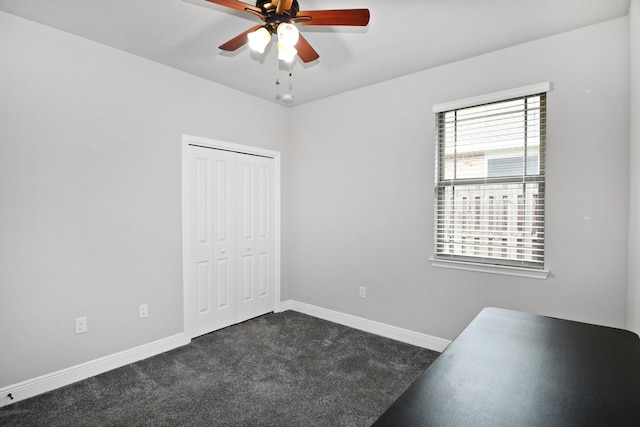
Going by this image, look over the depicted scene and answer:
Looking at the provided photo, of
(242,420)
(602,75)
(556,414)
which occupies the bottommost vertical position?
(242,420)

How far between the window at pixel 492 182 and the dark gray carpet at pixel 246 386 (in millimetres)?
1106

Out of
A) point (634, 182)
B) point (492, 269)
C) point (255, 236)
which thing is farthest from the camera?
point (255, 236)

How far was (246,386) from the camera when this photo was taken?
98.0 inches

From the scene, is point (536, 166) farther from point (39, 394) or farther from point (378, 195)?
point (39, 394)

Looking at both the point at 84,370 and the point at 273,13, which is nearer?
the point at 273,13

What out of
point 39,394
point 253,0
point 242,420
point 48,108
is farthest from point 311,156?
point 39,394

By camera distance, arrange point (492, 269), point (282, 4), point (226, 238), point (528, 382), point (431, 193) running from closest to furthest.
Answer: point (528, 382) → point (282, 4) → point (492, 269) → point (431, 193) → point (226, 238)

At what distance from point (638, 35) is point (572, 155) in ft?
2.61

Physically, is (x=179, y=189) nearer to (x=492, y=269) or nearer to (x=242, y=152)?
(x=242, y=152)

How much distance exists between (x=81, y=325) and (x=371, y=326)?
2610 millimetres

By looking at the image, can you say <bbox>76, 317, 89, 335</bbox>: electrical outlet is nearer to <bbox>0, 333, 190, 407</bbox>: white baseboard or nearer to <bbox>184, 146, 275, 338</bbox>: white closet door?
<bbox>0, 333, 190, 407</bbox>: white baseboard

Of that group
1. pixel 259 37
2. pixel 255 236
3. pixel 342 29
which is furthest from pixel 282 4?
pixel 255 236

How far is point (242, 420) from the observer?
2.10 meters

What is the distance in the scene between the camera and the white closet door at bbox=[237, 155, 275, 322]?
3.80 meters
